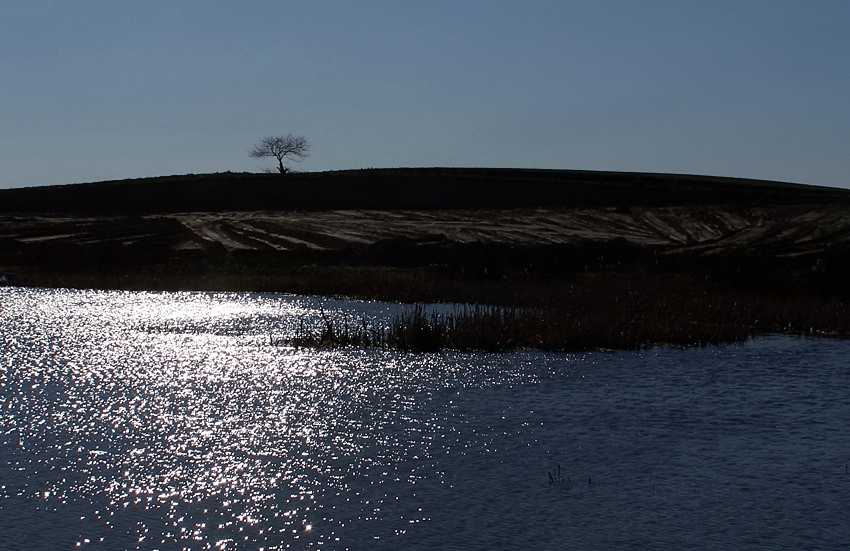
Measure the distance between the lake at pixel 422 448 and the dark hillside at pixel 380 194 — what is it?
61594 millimetres

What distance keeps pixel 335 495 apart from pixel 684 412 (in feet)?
26.8

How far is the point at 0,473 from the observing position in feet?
48.1

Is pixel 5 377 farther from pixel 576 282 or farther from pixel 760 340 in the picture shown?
pixel 576 282

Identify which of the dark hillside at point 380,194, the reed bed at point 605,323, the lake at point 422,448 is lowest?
the lake at point 422,448

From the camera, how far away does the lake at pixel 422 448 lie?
12406 millimetres

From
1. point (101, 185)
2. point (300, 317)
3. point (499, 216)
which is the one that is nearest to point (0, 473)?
point (300, 317)

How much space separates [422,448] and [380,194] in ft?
268

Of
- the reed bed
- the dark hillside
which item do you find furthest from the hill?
the dark hillside

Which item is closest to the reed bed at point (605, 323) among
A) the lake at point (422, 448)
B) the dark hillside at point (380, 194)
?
the lake at point (422, 448)

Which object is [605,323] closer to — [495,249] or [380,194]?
[495,249]

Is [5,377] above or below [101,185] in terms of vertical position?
below

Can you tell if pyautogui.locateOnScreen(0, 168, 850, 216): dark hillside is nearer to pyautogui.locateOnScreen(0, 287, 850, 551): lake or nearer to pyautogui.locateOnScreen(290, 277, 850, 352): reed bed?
pyautogui.locateOnScreen(290, 277, 850, 352): reed bed

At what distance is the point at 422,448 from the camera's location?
1650 cm

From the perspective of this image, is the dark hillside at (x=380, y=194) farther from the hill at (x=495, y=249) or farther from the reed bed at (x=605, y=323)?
the reed bed at (x=605, y=323)
